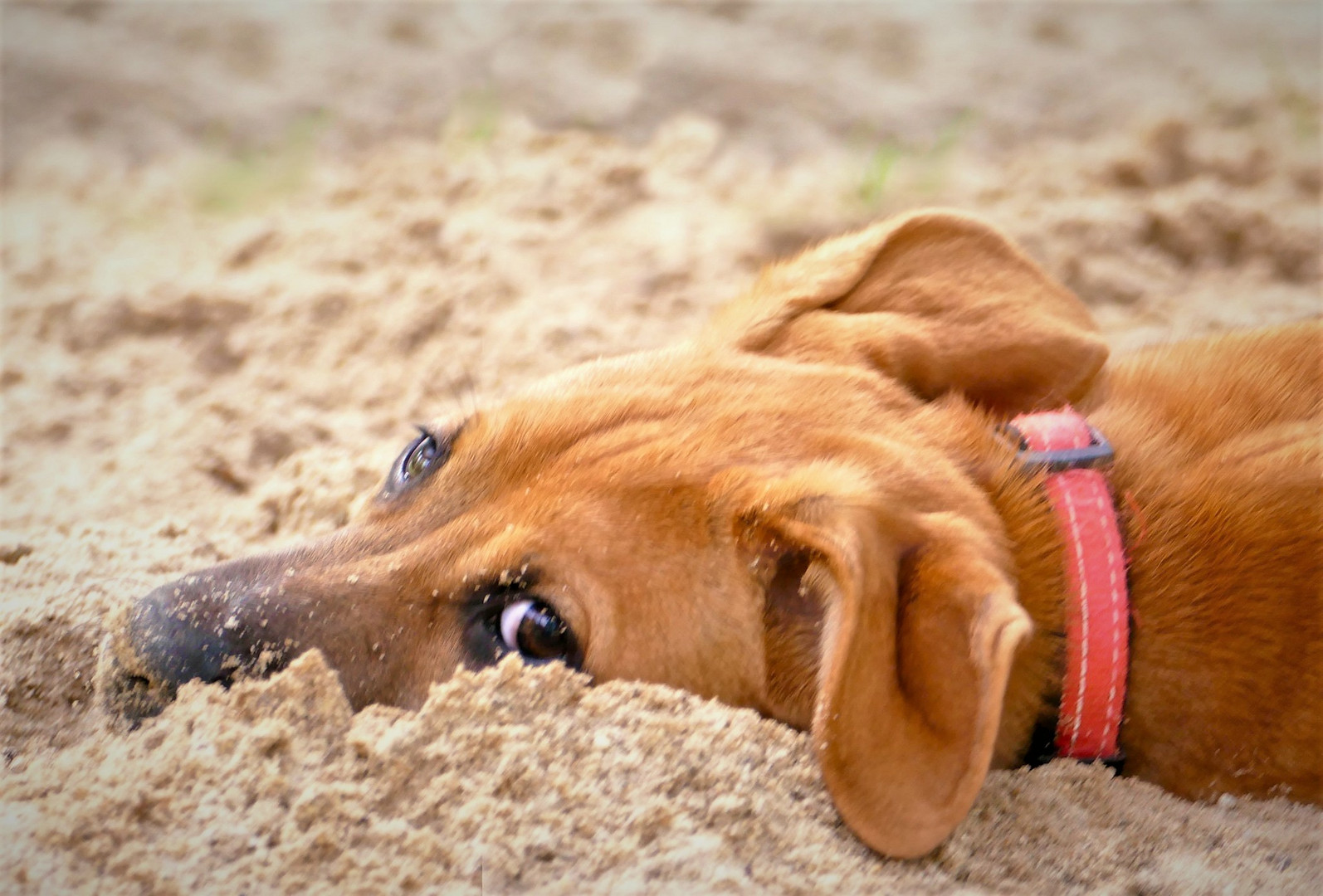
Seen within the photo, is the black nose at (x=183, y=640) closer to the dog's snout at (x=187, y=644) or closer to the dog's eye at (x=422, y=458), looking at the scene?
the dog's snout at (x=187, y=644)

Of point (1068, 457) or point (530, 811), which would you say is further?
point (1068, 457)

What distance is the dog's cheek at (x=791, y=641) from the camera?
2174mm

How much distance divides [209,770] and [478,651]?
538 mm

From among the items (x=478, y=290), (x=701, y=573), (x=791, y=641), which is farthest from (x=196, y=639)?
(x=478, y=290)

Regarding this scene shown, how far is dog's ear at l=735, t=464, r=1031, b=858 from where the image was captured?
1.83 metres

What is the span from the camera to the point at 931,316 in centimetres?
278

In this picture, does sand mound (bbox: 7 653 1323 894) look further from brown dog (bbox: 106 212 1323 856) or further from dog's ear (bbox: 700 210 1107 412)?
dog's ear (bbox: 700 210 1107 412)

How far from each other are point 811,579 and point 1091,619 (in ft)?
1.86

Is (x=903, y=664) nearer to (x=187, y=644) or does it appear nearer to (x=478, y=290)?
(x=187, y=644)

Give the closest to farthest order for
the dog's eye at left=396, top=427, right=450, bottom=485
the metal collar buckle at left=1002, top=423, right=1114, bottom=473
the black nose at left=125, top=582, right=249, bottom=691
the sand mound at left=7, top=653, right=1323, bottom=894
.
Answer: the sand mound at left=7, top=653, right=1323, bottom=894 < the black nose at left=125, top=582, right=249, bottom=691 < the metal collar buckle at left=1002, top=423, right=1114, bottom=473 < the dog's eye at left=396, top=427, right=450, bottom=485

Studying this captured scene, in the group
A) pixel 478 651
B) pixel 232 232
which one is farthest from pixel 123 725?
pixel 232 232

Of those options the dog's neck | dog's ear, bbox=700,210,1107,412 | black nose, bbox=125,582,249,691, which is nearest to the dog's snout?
black nose, bbox=125,582,249,691

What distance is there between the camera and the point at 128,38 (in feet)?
19.3

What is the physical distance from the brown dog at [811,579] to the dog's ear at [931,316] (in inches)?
7.6
